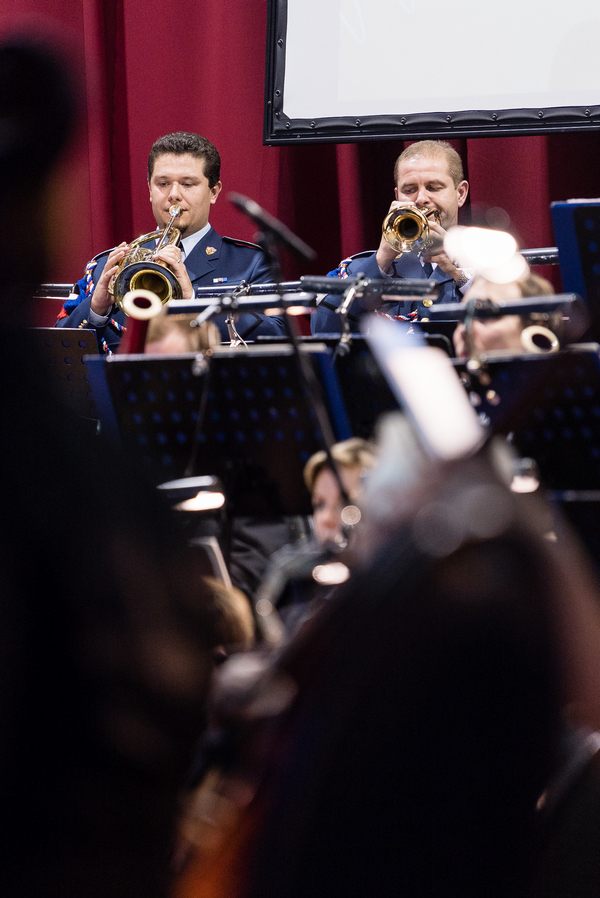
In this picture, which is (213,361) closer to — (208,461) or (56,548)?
(208,461)

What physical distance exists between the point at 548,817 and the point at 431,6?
2844mm

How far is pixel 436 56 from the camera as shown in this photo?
117 inches

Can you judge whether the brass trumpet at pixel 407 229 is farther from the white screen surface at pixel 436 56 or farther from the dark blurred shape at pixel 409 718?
the dark blurred shape at pixel 409 718

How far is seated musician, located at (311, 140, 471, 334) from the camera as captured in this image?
2.71m

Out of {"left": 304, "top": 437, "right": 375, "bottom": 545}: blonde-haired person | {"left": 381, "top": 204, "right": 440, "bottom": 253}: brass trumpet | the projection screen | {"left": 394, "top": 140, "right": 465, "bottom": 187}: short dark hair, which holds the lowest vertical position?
{"left": 304, "top": 437, "right": 375, "bottom": 545}: blonde-haired person

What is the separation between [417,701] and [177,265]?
2.32 m

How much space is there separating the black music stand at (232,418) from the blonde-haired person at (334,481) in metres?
0.07

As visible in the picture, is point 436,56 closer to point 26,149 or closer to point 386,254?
point 386,254

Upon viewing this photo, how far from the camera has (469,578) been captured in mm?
567

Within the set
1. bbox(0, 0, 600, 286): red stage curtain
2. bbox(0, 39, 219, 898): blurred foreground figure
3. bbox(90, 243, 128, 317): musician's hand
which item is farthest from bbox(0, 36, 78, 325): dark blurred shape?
bbox(0, 0, 600, 286): red stage curtain

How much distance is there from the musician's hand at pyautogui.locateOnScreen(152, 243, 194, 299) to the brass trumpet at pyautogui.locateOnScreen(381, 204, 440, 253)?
62 cm

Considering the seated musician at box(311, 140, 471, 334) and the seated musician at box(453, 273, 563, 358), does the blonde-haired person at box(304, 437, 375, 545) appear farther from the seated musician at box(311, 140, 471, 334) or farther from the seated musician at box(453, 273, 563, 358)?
the seated musician at box(311, 140, 471, 334)

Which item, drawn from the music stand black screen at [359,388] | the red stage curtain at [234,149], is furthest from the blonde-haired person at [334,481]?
the red stage curtain at [234,149]

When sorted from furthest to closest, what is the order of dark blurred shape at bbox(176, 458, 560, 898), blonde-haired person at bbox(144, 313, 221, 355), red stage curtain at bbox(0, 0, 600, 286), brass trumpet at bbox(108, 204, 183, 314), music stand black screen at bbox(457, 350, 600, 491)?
red stage curtain at bbox(0, 0, 600, 286) → brass trumpet at bbox(108, 204, 183, 314) → blonde-haired person at bbox(144, 313, 221, 355) → music stand black screen at bbox(457, 350, 600, 491) → dark blurred shape at bbox(176, 458, 560, 898)
